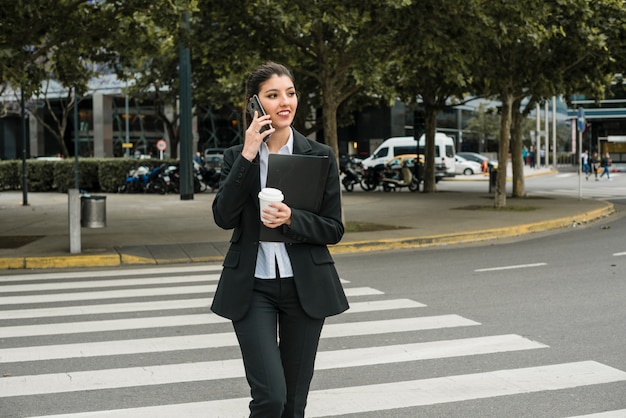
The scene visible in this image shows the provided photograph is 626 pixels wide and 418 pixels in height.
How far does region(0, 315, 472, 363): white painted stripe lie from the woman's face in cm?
383

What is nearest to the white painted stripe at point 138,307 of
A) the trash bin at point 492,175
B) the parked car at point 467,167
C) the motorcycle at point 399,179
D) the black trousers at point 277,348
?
the black trousers at point 277,348

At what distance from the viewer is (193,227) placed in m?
17.6

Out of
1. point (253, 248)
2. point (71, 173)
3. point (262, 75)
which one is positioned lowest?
point (253, 248)

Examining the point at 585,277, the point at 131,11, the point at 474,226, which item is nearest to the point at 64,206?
the point at 131,11

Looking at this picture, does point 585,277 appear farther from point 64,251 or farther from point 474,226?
point 64,251

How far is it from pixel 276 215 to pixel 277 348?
61cm

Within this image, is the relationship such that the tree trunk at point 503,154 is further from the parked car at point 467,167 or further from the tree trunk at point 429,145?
the parked car at point 467,167

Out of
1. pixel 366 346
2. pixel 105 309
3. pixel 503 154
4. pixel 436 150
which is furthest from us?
pixel 436 150

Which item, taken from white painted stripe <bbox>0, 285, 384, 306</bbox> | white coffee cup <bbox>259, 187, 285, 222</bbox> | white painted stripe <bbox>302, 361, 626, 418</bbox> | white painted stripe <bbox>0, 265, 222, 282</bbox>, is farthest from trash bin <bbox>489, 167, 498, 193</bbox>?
white coffee cup <bbox>259, 187, 285, 222</bbox>

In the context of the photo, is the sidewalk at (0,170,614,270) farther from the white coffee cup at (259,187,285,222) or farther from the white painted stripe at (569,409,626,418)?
the white coffee cup at (259,187,285,222)

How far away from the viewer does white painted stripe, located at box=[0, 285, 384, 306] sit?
370 inches

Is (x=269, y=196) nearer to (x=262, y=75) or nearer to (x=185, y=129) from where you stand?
(x=262, y=75)

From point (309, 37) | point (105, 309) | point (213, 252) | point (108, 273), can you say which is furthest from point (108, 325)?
point (309, 37)

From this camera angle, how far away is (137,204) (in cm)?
2475
